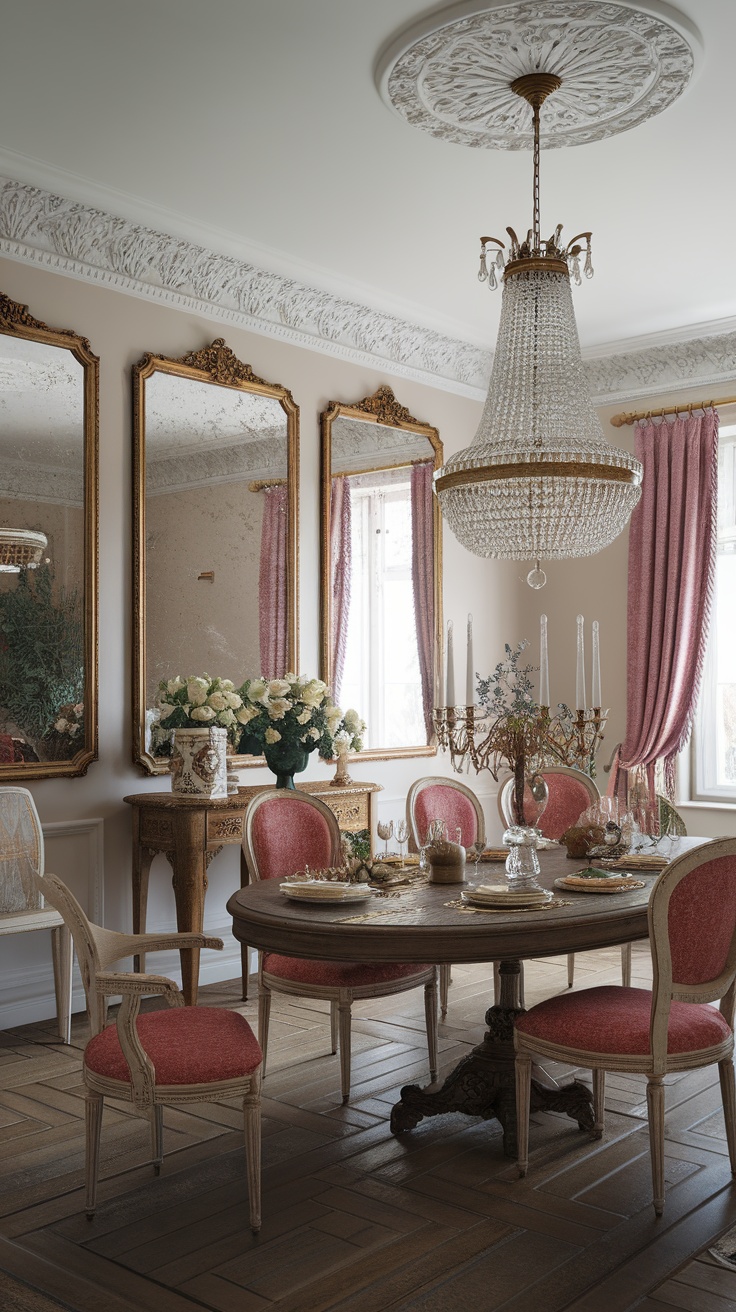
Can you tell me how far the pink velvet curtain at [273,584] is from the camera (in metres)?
5.46

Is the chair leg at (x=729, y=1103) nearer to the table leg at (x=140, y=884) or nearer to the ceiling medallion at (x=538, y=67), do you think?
the table leg at (x=140, y=884)

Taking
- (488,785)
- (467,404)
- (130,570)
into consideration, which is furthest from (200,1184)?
(467,404)

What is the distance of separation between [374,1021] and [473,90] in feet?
11.1

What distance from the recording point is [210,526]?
206 inches

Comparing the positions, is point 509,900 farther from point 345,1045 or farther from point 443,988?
point 443,988

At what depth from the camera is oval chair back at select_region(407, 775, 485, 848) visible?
4.60 meters

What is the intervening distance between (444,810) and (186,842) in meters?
1.04

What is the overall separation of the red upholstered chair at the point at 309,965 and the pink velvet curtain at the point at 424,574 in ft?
7.61

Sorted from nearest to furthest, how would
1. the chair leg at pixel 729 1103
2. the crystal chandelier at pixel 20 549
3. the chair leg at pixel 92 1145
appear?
1. the chair leg at pixel 92 1145
2. the chair leg at pixel 729 1103
3. the crystal chandelier at pixel 20 549

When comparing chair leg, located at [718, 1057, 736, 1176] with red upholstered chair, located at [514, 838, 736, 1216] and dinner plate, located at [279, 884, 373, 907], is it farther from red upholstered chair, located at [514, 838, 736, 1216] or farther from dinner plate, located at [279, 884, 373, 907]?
dinner plate, located at [279, 884, 373, 907]

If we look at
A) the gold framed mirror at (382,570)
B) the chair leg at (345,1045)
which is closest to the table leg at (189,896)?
the chair leg at (345,1045)

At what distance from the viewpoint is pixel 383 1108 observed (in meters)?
3.55

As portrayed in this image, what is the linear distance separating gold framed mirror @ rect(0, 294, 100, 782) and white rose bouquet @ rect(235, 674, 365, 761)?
2.13 feet

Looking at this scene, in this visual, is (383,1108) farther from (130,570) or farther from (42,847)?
(130,570)
